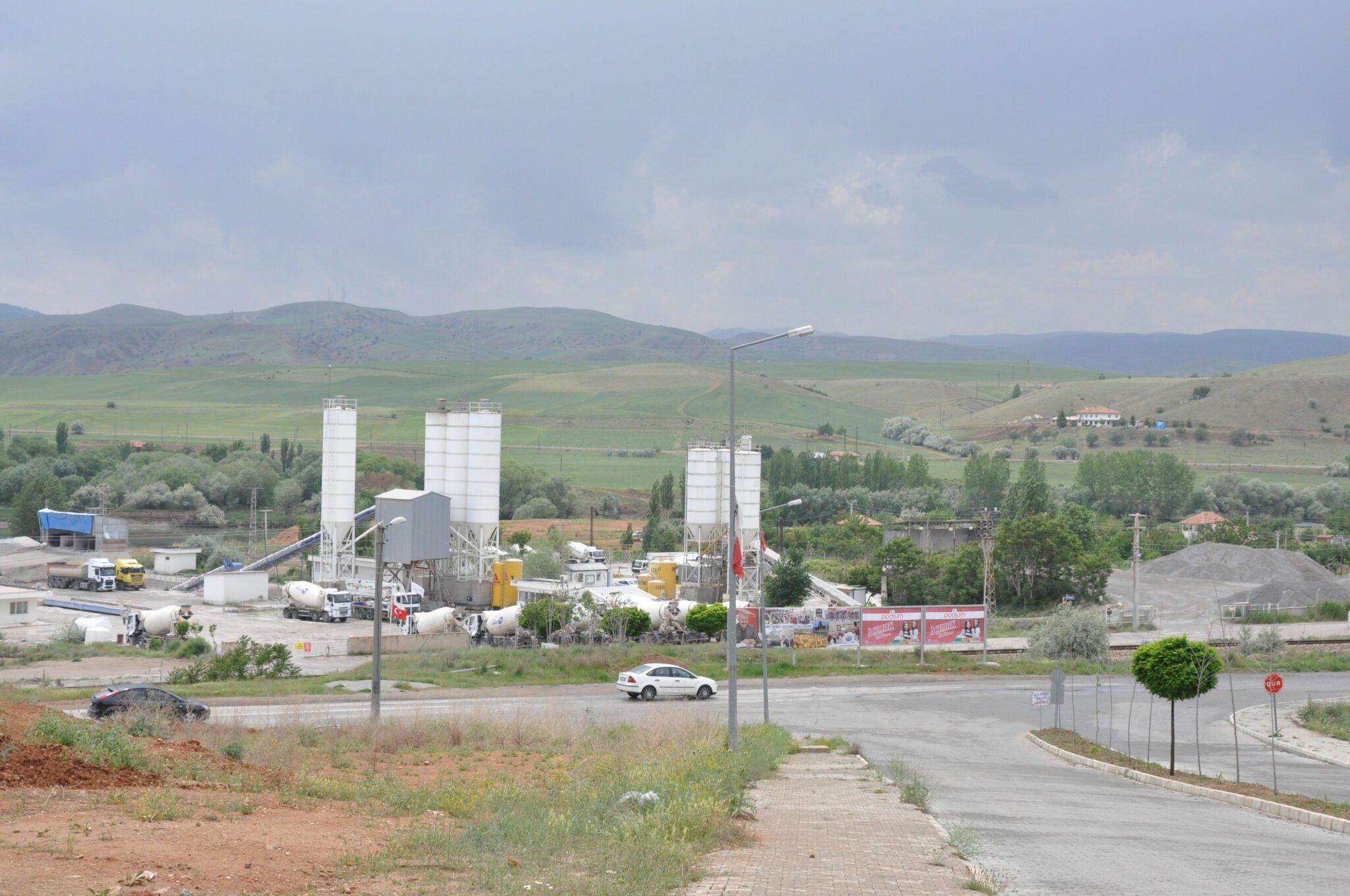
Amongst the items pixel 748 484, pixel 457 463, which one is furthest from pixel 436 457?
pixel 748 484

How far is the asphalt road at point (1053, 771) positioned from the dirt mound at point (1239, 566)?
2688 centimetres

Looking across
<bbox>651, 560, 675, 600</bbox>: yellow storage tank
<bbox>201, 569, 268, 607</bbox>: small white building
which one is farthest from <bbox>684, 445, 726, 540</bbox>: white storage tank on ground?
<bbox>201, 569, 268, 607</bbox>: small white building

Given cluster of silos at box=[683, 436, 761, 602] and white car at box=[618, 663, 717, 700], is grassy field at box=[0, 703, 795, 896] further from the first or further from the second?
cluster of silos at box=[683, 436, 761, 602]

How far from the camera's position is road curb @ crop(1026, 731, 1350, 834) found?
786 inches

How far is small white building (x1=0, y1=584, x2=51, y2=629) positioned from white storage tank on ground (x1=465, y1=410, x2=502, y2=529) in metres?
21.1

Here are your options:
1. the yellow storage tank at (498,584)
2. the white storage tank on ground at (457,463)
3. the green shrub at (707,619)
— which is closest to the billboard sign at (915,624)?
the green shrub at (707,619)

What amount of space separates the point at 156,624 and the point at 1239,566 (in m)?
60.9

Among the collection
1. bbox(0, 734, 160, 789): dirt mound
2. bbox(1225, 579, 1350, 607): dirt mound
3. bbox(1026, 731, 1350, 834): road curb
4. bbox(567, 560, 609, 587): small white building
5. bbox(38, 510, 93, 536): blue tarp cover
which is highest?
bbox(38, 510, 93, 536): blue tarp cover

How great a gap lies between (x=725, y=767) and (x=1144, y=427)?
188 metres

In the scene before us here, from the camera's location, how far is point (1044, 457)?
7170 inches

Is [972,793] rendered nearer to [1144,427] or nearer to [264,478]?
[264,478]

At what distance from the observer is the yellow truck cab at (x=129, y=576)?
6956 centimetres

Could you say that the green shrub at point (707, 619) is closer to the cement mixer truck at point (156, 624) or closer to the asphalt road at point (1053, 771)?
the asphalt road at point (1053, 771)

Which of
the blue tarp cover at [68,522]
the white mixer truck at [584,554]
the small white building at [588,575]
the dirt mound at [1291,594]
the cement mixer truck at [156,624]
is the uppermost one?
the blue tarp cover at [68,522]
